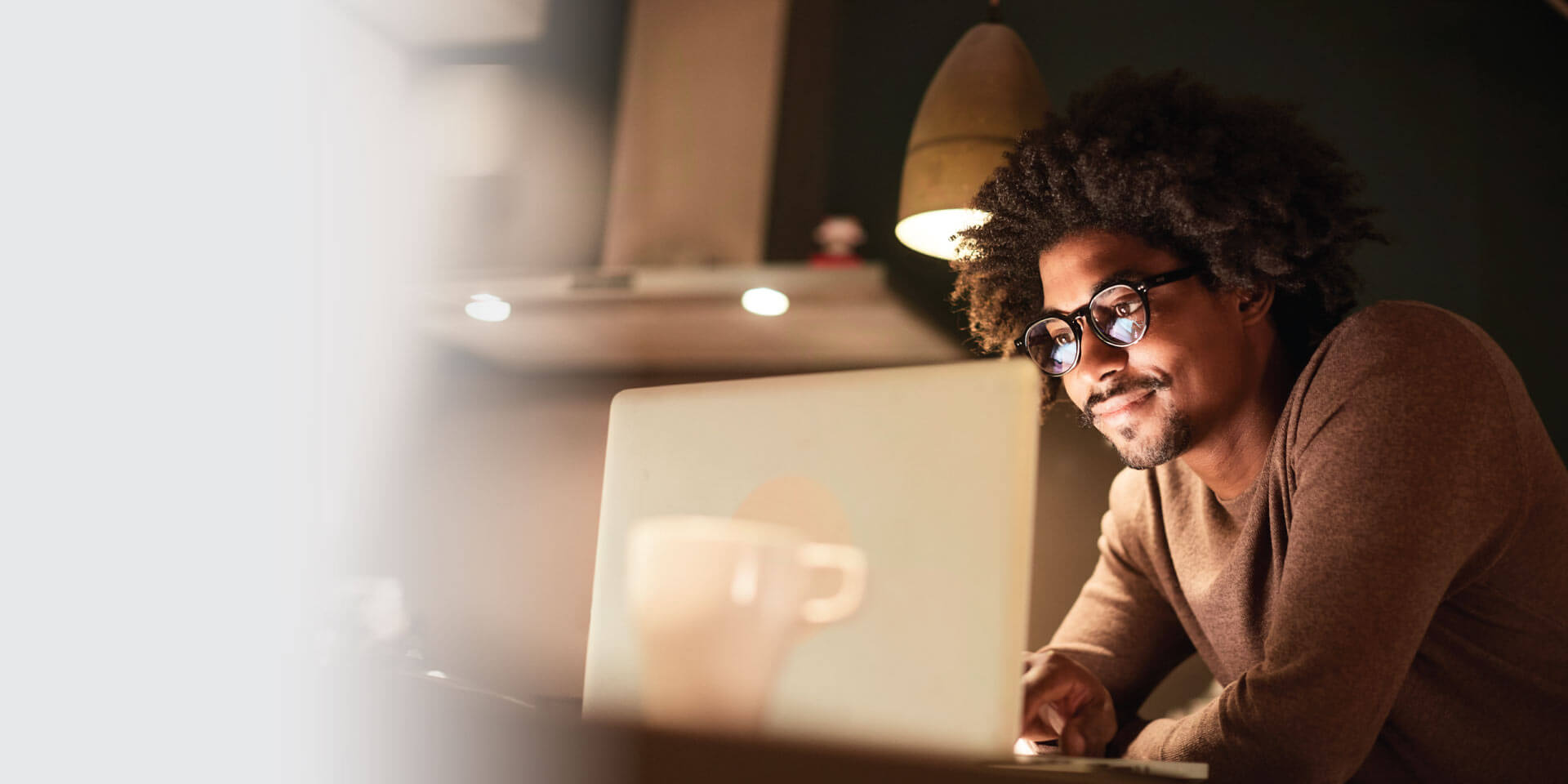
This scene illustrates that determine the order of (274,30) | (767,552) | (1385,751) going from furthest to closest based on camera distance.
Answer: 1. (274,30)
2. (1385,751)
3. (767,552)

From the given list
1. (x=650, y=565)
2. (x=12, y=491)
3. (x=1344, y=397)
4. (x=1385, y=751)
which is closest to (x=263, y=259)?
(x=12, y=491)

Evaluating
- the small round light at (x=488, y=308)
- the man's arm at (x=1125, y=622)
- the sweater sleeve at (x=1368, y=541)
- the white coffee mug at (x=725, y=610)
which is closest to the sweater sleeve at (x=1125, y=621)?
the man's arm at (x=1125, y=622)

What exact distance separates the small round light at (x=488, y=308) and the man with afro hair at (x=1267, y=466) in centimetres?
80

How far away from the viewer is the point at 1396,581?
80 centimetres

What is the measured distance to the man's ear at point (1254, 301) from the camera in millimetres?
1254

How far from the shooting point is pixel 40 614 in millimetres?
907

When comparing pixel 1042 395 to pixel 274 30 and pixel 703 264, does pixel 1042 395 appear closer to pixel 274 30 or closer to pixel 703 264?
pixel 703 264

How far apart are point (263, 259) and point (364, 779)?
1.23 meters

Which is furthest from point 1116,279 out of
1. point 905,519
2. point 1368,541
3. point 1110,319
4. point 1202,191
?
point 905,519

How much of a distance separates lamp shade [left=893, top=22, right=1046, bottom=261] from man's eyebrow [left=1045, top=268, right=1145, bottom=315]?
0.88 feet

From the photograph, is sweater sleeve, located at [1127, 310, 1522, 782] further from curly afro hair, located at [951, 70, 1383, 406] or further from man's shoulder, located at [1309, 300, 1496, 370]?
curly afro hair, located at [951, 70, 1383, 406]

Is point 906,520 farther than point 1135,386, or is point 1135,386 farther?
point 1135,386

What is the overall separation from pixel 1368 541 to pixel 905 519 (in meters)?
0.48

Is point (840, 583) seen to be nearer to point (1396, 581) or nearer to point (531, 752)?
point (531, 752)
